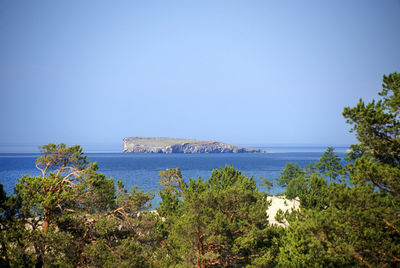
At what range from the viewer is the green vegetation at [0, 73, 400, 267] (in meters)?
9.40

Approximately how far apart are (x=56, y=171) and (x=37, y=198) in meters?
2.47

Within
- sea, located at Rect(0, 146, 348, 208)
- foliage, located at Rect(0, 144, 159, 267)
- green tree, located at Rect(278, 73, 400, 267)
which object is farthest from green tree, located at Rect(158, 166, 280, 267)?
sea, located at Rect(0, 146, 348, 208)

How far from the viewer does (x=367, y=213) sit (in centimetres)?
899

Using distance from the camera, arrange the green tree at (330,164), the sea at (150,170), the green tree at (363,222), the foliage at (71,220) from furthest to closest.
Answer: the sea at (150,170) < the green tree at (330,164) < the foliage at (71,220) < the green tree at (363,222)

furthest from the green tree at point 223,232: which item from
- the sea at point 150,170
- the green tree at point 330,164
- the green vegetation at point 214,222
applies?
the green tree at point 330,164

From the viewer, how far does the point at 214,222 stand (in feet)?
41.1

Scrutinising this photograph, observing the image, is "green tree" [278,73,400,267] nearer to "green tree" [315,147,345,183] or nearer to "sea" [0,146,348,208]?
"sea" [0,146,348,208]

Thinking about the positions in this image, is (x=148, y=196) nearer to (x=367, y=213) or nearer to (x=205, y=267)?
(x=205, y=267)

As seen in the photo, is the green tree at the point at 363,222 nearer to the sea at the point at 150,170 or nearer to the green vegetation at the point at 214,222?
the green vegetation at the point at 214,222

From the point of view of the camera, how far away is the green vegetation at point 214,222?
9398 mm

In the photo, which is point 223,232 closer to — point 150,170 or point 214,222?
point 214,222

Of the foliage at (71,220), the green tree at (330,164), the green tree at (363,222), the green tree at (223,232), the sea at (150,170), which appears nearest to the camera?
the green tree at (363,222)

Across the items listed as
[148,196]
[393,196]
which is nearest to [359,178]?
[393,196]

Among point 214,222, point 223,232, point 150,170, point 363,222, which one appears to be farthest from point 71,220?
point 150,170
